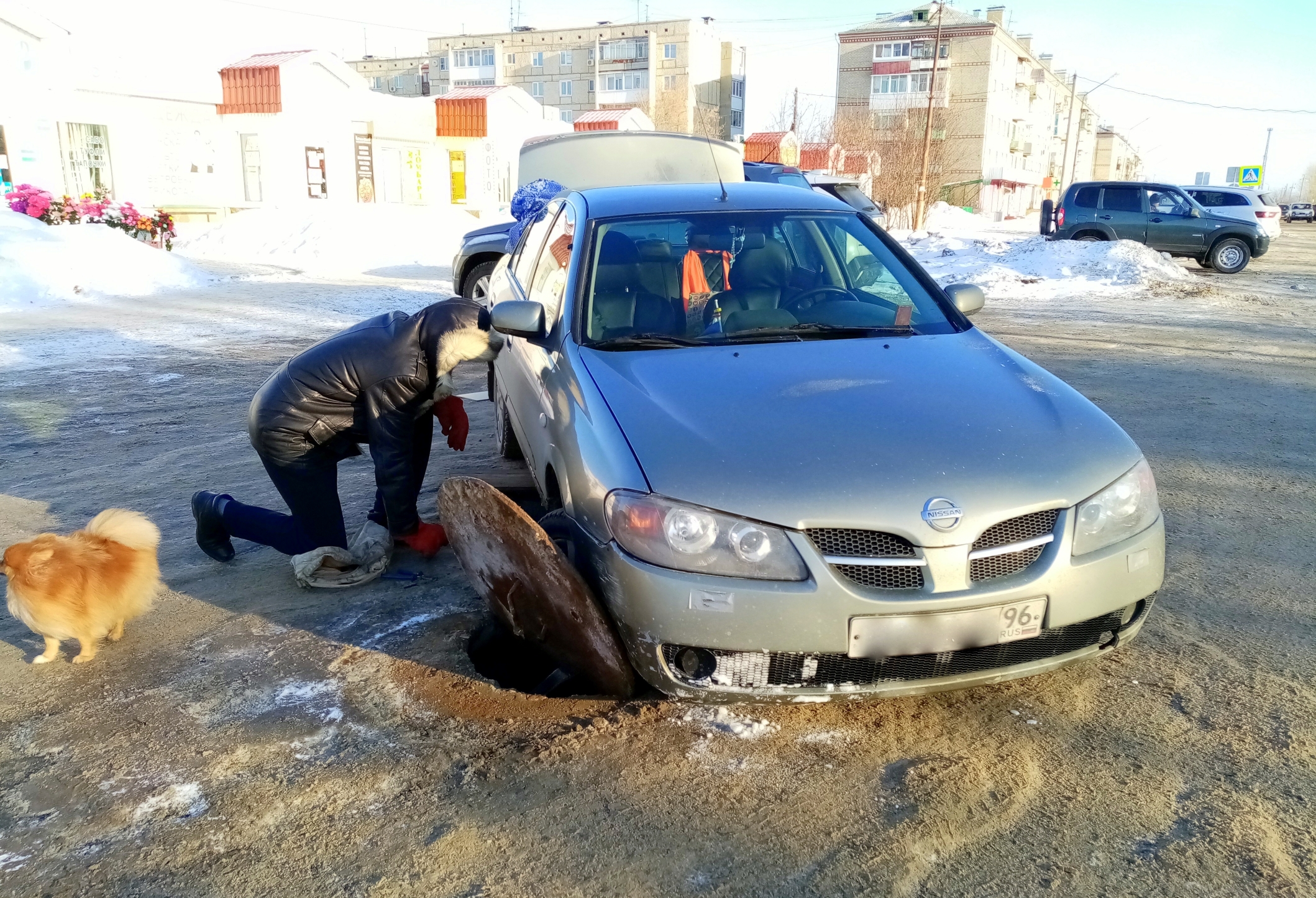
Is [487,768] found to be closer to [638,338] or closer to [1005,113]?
[638,338]

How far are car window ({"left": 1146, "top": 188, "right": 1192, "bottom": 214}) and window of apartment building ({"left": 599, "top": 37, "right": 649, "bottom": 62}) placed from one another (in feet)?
229

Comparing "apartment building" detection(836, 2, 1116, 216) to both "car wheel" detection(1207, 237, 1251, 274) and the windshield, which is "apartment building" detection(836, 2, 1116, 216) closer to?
"car wheel" detection(1207, 237, 1251, 274)

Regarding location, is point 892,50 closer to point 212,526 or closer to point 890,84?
Answer: point 890,84

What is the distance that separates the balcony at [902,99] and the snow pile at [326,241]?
4763 centimetres

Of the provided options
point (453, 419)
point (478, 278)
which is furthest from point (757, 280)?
point (478, 278)

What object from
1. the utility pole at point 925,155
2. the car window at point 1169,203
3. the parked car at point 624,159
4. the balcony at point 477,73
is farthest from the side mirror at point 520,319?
the balcony at point 477,73

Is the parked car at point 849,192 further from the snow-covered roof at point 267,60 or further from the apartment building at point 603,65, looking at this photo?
the apartment building at point 603,65

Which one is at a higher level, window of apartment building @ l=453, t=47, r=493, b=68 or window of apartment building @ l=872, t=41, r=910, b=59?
window of apartment building @ l=453, t=47, r=493, b=68

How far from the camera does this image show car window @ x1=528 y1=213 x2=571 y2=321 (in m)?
3.85

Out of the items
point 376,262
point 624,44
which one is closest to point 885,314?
point 376,262

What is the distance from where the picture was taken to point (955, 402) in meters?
2.95

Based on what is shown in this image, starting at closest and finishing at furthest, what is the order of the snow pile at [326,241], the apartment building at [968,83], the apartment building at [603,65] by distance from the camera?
the snow pile at [326,241] → the apartment building at [968,83] → the apartment building at [603,65]

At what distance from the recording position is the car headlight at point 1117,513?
262 centimetres

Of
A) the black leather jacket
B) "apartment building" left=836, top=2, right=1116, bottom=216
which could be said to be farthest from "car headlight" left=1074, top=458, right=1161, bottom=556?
"apartment building" left=836, top=2, right=1116, bottom=216
